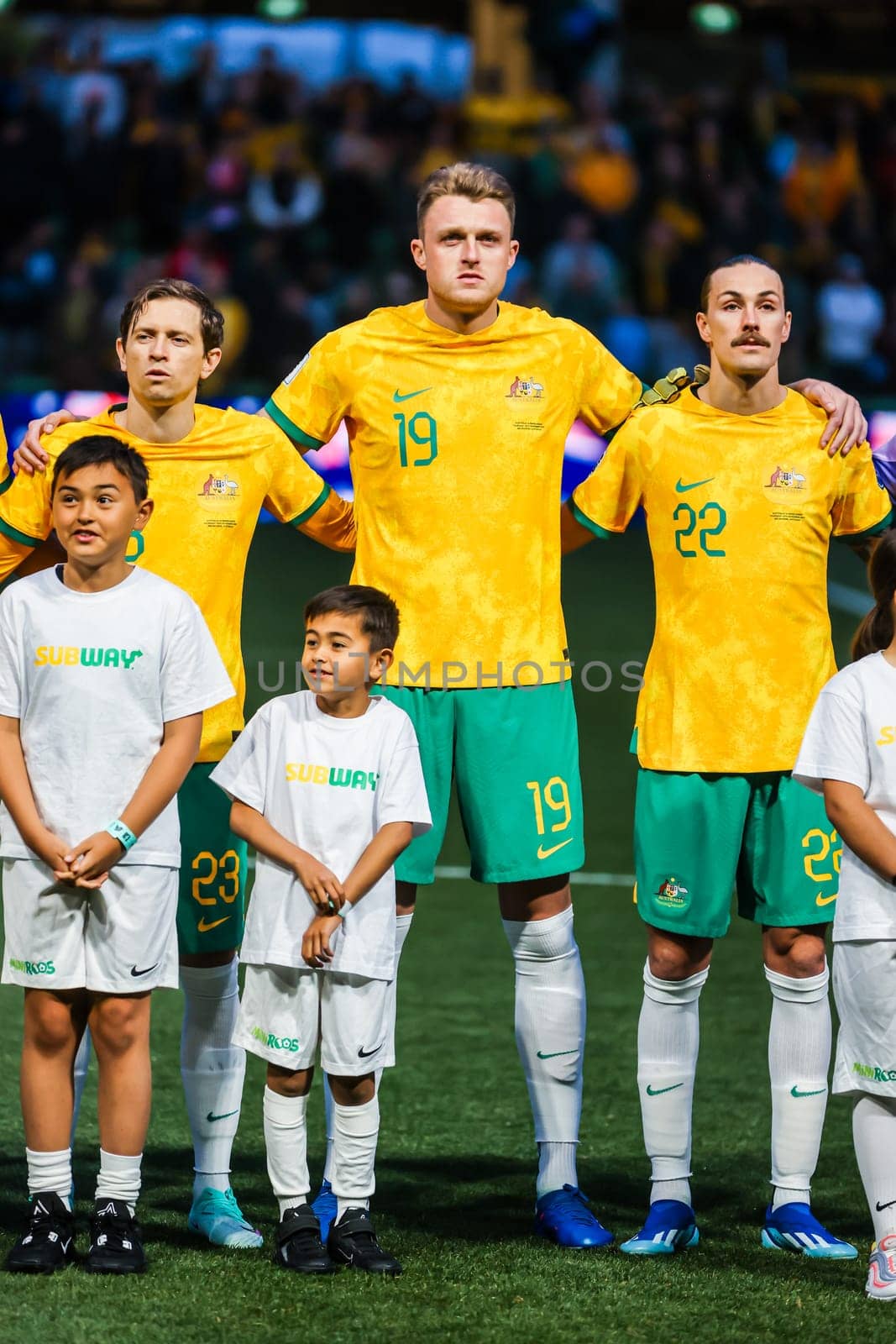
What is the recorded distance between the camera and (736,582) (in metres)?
4.42

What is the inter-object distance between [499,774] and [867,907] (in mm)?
912

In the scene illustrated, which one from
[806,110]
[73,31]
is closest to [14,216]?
[73,31]

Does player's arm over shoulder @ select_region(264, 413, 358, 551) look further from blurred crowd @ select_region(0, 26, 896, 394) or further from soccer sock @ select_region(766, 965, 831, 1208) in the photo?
blurred crowd @ select_region(0, 26, 896, 394)

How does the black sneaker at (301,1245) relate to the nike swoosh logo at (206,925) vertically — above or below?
below

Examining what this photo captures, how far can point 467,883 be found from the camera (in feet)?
26.7

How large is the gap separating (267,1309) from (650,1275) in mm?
828

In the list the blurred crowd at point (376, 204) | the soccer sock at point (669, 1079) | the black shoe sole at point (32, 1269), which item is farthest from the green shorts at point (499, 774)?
the blurred crowd at point (376, 204)

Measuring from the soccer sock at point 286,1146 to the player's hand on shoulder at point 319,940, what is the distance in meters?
0.32

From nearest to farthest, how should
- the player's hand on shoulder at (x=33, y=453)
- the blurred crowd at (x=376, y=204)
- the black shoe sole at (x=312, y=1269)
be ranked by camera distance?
1. the black shoe sole at (x=312, y=1269)
2. the player's hand on shoulder at (x=33, y=453)
3. the blurred crowd at (x=376, y=204)

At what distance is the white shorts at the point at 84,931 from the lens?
4.02 metres

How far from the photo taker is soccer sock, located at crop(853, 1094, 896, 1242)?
157 inches

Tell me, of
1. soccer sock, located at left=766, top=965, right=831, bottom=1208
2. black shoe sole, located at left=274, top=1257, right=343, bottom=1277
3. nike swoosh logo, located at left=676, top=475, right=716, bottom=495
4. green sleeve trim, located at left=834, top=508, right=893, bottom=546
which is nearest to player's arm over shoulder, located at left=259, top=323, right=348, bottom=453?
nike swoosh logo, located at left=676, top=475, right=716, bottom=495

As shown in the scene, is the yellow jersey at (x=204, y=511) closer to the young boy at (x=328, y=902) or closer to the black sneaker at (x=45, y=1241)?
the young boy at (x=328, y=902)

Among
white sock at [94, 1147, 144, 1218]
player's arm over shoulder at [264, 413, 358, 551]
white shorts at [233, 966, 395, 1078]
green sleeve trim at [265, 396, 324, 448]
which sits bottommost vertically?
white sock at [94, 1147, 144, 1218]
